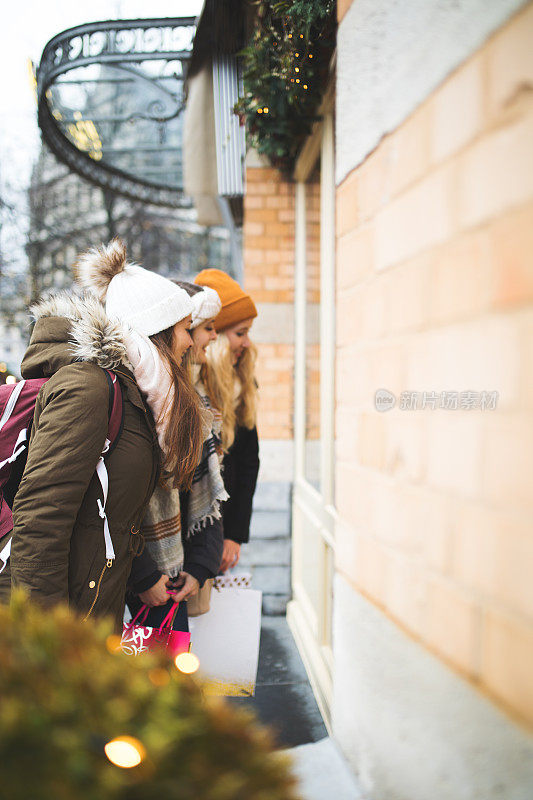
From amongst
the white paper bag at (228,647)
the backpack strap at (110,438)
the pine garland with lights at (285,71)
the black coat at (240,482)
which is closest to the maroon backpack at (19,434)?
the backpack strap at (110,438)

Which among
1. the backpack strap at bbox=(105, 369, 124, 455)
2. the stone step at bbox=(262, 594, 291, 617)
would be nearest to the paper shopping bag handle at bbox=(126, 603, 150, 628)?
the backpack strap at bbox=(105, 369, 124, 455)

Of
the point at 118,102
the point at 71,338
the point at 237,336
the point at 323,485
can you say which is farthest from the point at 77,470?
the point at 118,102

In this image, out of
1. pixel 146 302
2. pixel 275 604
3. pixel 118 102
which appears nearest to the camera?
pixel 146 302

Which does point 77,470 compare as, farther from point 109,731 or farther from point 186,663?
point 109,731

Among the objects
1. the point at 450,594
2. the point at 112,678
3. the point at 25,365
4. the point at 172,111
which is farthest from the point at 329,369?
Result: the point at 172,111

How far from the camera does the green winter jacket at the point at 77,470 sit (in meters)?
1.54

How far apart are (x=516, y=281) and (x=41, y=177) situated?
610 inches

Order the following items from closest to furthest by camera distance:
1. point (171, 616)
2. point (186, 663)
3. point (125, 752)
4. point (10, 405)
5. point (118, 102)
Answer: point (125, 752)
point (186, 663)
point (10, 405)
point (171, 616)
point (118, 102)

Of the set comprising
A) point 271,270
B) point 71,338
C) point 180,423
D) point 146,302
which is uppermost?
point 271,270

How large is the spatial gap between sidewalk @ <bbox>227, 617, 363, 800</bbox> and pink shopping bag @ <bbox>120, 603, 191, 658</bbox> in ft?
1.67

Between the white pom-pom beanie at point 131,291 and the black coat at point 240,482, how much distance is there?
3.70ft

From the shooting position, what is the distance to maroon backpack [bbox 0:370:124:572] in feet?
5.58

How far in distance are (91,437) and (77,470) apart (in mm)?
101

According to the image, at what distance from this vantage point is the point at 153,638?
80.4 inches
